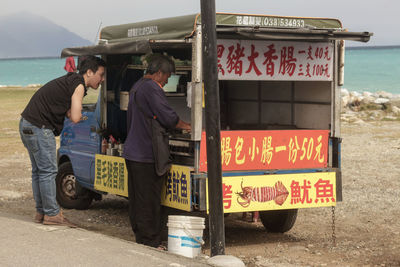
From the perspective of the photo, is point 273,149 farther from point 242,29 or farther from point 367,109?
point 367,109

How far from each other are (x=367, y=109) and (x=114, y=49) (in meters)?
24.5

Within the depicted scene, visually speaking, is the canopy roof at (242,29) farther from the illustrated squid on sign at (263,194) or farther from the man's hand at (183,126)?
the illustrated squid on sign at (263,194)

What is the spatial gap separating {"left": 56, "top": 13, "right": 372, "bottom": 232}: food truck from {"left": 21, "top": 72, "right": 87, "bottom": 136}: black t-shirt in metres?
0.87

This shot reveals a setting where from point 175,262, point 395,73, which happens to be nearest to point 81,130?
point 175,262

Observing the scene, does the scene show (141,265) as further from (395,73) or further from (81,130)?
(395,73)

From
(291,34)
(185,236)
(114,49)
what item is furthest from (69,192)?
(291,34)

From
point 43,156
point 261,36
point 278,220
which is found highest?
point 261,36

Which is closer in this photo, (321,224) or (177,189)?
(177,189)

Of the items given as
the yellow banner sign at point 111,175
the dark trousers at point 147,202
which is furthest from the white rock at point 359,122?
the dark trousers at point 147,202

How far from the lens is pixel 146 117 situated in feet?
25.7

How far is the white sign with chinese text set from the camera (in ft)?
26.9

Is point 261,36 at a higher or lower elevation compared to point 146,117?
higher

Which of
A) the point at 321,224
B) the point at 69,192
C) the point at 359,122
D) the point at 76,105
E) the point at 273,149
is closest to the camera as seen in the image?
the point at 76,105

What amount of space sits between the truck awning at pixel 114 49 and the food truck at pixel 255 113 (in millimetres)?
11
